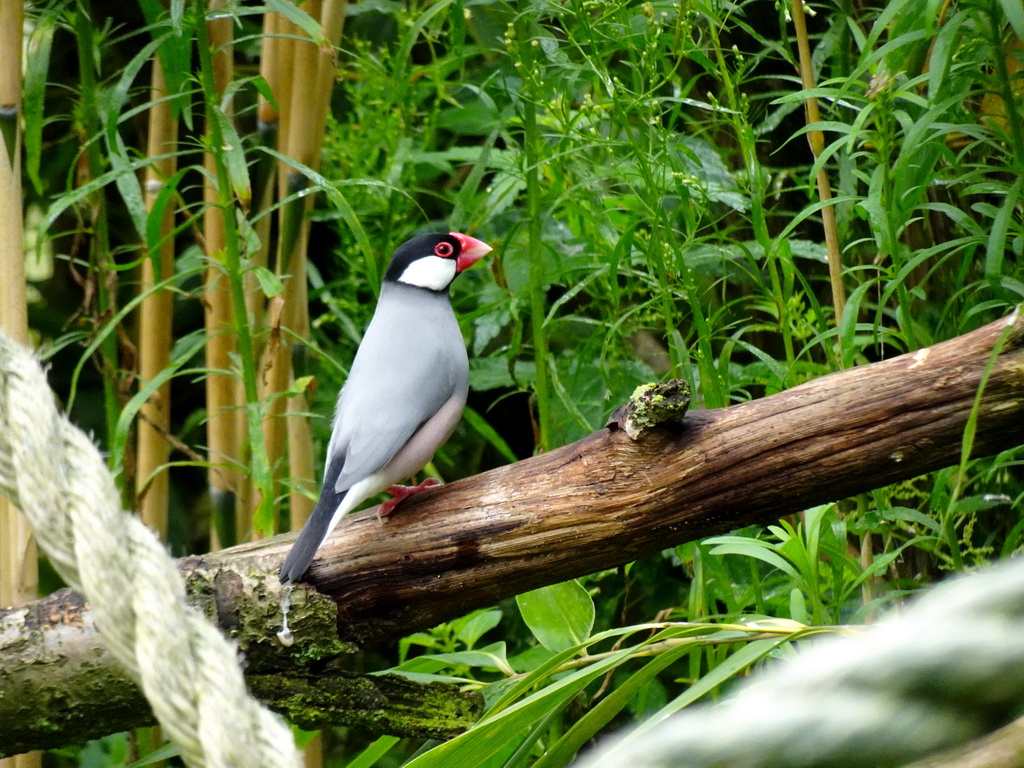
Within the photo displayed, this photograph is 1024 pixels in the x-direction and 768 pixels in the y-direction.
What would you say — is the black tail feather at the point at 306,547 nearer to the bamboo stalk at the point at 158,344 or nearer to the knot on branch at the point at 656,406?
the knot on branch at the point at 656,406

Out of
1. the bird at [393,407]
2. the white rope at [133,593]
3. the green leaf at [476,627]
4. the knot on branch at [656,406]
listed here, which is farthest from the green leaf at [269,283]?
the white rope at [133,593]

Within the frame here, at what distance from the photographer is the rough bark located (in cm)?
114

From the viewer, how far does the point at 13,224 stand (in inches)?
61.6

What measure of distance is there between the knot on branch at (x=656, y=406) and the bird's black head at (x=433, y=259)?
799mm

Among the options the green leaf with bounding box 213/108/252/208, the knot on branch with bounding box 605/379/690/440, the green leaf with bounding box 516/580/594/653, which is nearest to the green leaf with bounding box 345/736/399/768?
the green leaf with bounding box 516/580/594/653

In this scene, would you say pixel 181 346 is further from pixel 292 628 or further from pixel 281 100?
pixel 292 628

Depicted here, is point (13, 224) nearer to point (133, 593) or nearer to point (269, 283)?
point (269, 283)

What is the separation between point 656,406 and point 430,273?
34.2 inches

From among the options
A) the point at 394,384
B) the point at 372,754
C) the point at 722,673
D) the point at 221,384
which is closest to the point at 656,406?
the point at 722,673

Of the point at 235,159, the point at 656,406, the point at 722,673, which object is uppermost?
the point at 235,159

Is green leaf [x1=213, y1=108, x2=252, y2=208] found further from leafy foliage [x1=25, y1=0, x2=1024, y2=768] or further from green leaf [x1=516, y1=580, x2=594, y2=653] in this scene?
green leaf [x1=516, y1=580, x2=594, y2=653]

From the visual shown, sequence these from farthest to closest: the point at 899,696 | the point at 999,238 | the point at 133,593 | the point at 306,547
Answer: the point at 306,547 < the point at 999,238 < the point at 133,593 < the point at 899,696

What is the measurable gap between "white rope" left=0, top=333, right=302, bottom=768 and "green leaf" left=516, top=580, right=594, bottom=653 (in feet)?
3.41

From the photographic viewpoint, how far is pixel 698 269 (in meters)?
1.83
